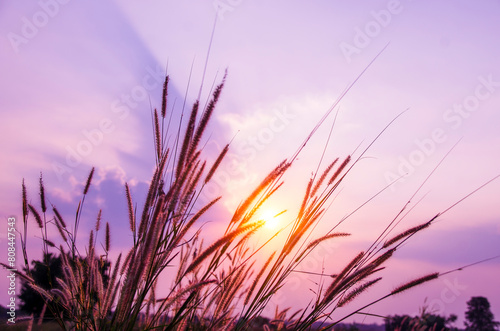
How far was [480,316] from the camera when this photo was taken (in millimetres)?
57375

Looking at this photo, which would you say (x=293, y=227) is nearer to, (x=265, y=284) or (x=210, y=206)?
(x=265, y=284)

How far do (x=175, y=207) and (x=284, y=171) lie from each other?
0.60 m

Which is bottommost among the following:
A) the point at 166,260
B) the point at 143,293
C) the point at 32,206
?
the point at 143,293

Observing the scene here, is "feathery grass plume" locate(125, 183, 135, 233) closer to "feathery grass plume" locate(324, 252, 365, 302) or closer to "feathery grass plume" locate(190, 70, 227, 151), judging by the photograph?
"feathery grass plume" locate(190, 70, 227, 151)

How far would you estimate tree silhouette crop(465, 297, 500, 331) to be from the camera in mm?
55438

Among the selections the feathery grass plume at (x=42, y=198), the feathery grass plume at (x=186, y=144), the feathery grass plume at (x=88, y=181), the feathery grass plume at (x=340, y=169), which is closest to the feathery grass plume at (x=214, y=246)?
the feathery grass plume at (x=186, y=144)

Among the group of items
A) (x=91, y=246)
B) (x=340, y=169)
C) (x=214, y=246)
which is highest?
(x=340, y=169)

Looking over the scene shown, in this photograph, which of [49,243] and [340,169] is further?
[49,243]

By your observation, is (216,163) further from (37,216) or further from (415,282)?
(37,216)

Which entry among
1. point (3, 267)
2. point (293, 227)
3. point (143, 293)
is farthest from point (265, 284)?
point (3, 267)

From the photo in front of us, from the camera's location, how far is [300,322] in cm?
240

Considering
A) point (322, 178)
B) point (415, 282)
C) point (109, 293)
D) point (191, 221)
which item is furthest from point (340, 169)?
point (109, 293)

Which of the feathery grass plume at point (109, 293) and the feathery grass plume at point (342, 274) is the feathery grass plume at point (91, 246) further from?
the feathery grass plume at point (342, 274)

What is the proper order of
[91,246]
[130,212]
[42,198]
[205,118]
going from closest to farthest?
1. [205,118]
2. [130,212]
3. [91,246]
4. [42,198]
